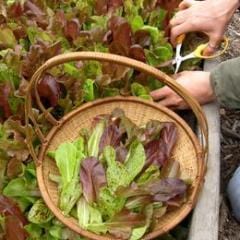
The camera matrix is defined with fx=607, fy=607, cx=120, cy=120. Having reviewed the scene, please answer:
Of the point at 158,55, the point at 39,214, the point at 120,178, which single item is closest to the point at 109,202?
the point at 120,178

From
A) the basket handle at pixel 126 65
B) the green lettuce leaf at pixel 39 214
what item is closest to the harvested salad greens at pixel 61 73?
the green lettuce leaf at pixel 39 214

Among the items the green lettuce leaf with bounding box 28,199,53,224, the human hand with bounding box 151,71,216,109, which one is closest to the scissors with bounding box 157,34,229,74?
the human hand with bounding box 151,71,216,109

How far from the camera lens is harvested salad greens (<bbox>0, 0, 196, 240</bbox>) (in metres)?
1.57

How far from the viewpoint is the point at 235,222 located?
6.45 ft

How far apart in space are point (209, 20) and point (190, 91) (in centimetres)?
32

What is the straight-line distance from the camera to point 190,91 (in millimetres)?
1802

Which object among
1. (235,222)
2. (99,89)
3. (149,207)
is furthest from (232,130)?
(149,207)

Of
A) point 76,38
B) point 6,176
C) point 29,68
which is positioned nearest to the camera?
point 6,176

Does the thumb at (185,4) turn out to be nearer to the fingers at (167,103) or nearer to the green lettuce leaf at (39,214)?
the fingers at (167,103)

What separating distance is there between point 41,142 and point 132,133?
0.26 meters

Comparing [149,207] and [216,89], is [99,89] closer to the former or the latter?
[216,89]

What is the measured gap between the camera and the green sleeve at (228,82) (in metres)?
1.71

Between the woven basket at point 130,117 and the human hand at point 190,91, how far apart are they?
8 cm

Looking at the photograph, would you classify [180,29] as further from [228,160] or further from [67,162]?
[67,162]
